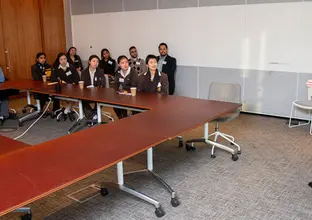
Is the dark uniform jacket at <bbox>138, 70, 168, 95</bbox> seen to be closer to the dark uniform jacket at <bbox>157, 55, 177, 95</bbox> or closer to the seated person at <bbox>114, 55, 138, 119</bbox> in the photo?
the seated person at <bbox>114, 55, 138, 119</bbox>

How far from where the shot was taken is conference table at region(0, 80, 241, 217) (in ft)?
5.93

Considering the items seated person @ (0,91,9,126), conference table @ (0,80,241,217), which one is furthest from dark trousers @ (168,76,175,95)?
seated person @ (0,91,9,126)

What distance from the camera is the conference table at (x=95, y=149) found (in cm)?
181

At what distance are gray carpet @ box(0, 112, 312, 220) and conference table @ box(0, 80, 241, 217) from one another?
19 centimetres

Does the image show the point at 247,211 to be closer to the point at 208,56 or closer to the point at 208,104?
the point at 208,104

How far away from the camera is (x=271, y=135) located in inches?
197

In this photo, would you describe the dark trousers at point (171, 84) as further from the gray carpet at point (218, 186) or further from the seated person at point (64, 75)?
the gray carpet at point (218, 186)

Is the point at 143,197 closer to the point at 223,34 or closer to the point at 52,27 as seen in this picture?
the point at 223,34

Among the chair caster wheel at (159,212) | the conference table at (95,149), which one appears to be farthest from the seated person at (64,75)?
the chair caster wheel at (159,212)

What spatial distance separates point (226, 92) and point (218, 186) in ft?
4.67

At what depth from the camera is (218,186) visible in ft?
11.0

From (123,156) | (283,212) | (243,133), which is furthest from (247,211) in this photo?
(243,133)

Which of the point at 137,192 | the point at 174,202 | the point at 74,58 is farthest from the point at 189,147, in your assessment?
the point at 74,58

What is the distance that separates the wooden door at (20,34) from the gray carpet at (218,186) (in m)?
3.87
